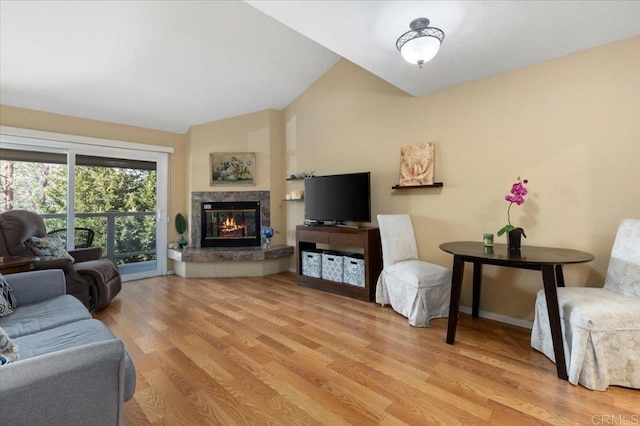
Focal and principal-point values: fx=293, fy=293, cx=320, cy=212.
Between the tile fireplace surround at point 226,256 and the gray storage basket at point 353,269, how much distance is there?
1.39 meters

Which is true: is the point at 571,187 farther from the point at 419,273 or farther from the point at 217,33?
the point at 217,33

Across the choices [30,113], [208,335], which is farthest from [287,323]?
[30,113]

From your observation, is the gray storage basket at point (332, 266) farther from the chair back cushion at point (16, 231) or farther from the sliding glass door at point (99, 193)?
the chair back cushion at point (16, 231)

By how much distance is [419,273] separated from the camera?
2.73 m

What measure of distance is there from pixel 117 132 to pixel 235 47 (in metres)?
2.37

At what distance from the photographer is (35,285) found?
214 cm

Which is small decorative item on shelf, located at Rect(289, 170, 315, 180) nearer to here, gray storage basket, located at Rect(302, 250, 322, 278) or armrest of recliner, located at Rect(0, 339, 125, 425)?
gray storage basket, located at Rect(302, 250, 322, 278)

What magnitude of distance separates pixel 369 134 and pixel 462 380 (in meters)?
2.88

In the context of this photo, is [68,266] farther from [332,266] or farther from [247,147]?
[247,147]

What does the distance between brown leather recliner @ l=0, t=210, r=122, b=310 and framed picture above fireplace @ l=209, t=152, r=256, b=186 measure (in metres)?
2.08

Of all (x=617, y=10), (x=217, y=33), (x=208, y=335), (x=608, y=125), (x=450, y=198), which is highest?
(x=217, y=33)

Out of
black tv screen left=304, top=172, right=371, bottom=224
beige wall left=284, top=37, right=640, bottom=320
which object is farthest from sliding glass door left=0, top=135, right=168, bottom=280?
beige wall left=284, top=37, right=640, bottom=320

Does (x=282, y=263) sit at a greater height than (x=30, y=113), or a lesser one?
lesser
